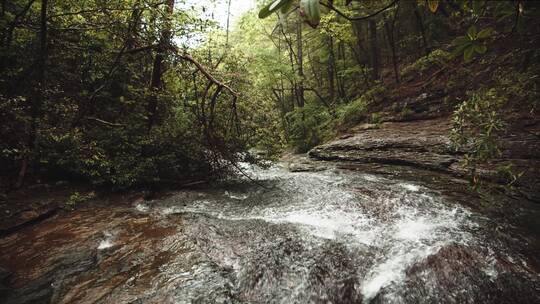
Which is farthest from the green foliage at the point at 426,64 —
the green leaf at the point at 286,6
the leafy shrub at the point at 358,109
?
the green leaf at the point at 286,6

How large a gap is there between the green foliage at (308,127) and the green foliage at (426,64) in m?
4.03

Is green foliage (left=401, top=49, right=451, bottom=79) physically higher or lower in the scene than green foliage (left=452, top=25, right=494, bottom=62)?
higher

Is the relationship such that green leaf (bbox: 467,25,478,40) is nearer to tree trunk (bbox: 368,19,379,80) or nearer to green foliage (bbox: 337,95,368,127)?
green foliage (bbox: 337,95,368,127)

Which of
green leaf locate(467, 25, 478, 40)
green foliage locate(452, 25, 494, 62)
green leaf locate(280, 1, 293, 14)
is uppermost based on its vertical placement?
green leaf locate(467, 25, 478, 40)

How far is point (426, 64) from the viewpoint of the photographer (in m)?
11.6

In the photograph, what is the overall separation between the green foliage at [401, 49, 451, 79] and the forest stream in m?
7.13

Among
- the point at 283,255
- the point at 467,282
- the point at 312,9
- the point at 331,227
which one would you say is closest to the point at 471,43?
the point at 312,9

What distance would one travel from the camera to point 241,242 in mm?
4215

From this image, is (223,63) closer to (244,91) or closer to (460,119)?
(244,91)

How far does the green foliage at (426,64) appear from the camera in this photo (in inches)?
415

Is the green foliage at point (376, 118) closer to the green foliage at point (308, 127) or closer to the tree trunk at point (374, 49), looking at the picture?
the green foliage at point (308, 127)

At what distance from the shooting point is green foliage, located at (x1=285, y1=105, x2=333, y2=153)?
48.8ft

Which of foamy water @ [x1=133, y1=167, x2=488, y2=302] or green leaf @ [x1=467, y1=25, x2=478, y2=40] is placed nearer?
green leaf @ [x1=467, y1=25, x2=478, y2=40]

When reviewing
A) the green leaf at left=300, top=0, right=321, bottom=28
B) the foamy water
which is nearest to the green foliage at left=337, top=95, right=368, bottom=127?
the foamy water
